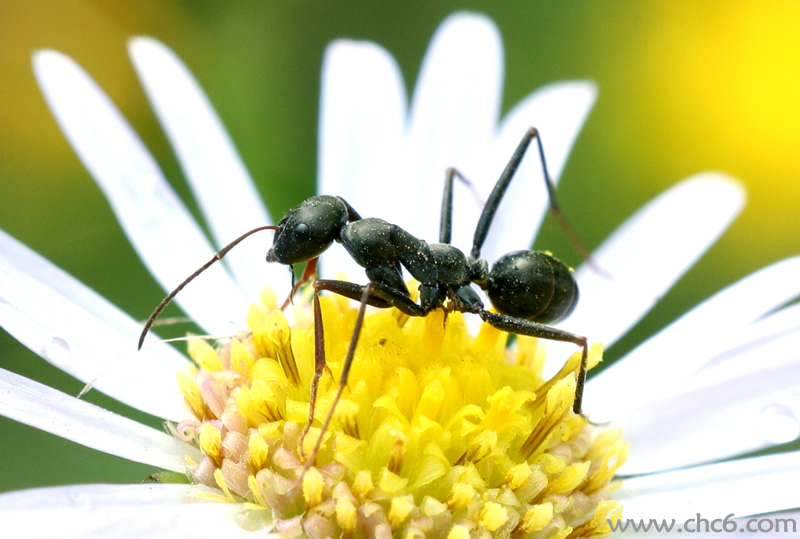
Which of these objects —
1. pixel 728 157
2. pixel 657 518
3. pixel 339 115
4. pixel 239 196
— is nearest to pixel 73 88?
pixel 239 196

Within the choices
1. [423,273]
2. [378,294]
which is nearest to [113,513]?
[378,294]

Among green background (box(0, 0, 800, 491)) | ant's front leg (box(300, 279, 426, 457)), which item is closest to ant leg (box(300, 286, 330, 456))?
ant's front leg (box(300, 279, 426, 457))

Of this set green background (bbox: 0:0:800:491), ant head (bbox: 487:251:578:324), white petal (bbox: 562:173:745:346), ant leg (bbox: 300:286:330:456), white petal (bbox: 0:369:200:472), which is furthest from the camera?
green background (bbox: 0:0:800:491)

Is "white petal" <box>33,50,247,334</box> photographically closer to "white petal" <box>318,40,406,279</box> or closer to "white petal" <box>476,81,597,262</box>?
"white petal" <box>318,40,406,279</box>

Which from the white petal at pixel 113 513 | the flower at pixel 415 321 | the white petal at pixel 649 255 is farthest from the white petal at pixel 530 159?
the white petal at pixel 113 513

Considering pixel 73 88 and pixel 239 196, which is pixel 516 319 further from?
pixel 73 88
